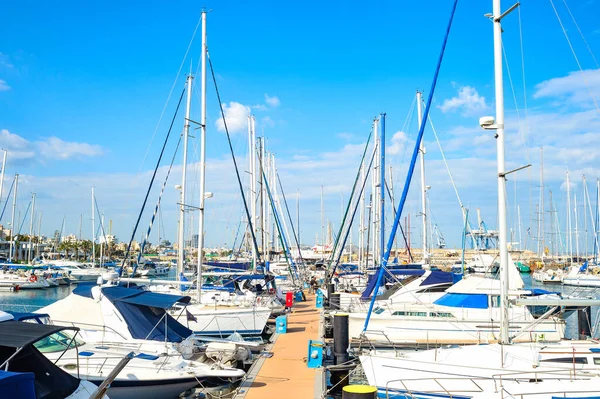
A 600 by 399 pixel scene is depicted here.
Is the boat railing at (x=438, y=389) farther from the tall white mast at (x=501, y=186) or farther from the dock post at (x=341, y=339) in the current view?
the dock post at (x=341, y=339)

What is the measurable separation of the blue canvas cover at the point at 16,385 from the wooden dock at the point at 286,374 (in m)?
5.74

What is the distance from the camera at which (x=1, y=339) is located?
25.9ft

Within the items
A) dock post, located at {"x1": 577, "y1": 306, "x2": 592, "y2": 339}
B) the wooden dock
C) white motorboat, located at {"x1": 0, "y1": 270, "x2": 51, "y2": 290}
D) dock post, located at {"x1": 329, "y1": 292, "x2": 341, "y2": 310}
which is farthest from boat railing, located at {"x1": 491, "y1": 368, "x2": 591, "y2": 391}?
A: white motorboat, located at {"x1": 0, "y1": 270, "x2": 51, "y2": 290}

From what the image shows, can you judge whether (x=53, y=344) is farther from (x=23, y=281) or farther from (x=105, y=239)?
(x=105, y=239)

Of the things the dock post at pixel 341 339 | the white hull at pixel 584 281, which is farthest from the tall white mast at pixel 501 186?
the white hull at pixel 584 281

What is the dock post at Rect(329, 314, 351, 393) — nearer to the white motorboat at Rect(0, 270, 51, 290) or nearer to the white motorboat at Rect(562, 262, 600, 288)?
the white motorboat at Rect(0, 270, 51, 290)

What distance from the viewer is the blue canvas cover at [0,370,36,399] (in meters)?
6.48

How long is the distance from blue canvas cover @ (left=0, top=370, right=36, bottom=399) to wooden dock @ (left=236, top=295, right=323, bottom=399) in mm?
5744

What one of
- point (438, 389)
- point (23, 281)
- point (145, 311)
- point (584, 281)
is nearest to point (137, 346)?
point (145, 311)

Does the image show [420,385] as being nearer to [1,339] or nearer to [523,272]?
[1,339]

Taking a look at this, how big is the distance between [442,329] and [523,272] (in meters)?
72.1

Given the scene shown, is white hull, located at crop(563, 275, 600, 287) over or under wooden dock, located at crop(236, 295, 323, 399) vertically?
under

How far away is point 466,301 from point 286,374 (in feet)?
29.3

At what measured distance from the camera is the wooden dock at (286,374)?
12.2 meters
